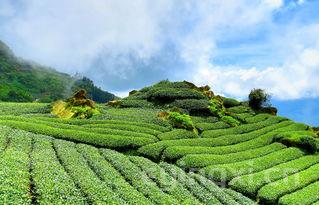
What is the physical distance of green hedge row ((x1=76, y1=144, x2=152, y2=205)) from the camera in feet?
104

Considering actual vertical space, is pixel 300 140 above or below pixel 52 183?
above

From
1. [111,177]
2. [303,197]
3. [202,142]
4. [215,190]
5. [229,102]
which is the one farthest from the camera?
[229,102]

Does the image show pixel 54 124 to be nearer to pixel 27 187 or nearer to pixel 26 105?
pixel 26 105

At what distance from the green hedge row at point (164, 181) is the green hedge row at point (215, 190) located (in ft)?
10.5

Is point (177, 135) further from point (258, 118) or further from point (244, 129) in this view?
point (258, 118)

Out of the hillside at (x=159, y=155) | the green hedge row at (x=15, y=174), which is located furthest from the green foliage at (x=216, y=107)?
the green hedge row at (x=15, y=174)

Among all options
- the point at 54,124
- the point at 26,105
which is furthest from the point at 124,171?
the point at 26,105

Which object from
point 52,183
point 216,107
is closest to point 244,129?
point 216,107

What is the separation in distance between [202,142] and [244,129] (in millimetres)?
12554

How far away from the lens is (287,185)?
45.2 m

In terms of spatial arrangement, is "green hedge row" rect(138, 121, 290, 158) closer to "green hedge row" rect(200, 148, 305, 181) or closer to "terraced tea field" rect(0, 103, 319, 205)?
"terraced tea field" rect(0, 103, 319, 205)

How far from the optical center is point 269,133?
64.1 m

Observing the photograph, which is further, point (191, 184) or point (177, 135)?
point (177, 135)

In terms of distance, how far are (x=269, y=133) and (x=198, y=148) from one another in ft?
55.7
